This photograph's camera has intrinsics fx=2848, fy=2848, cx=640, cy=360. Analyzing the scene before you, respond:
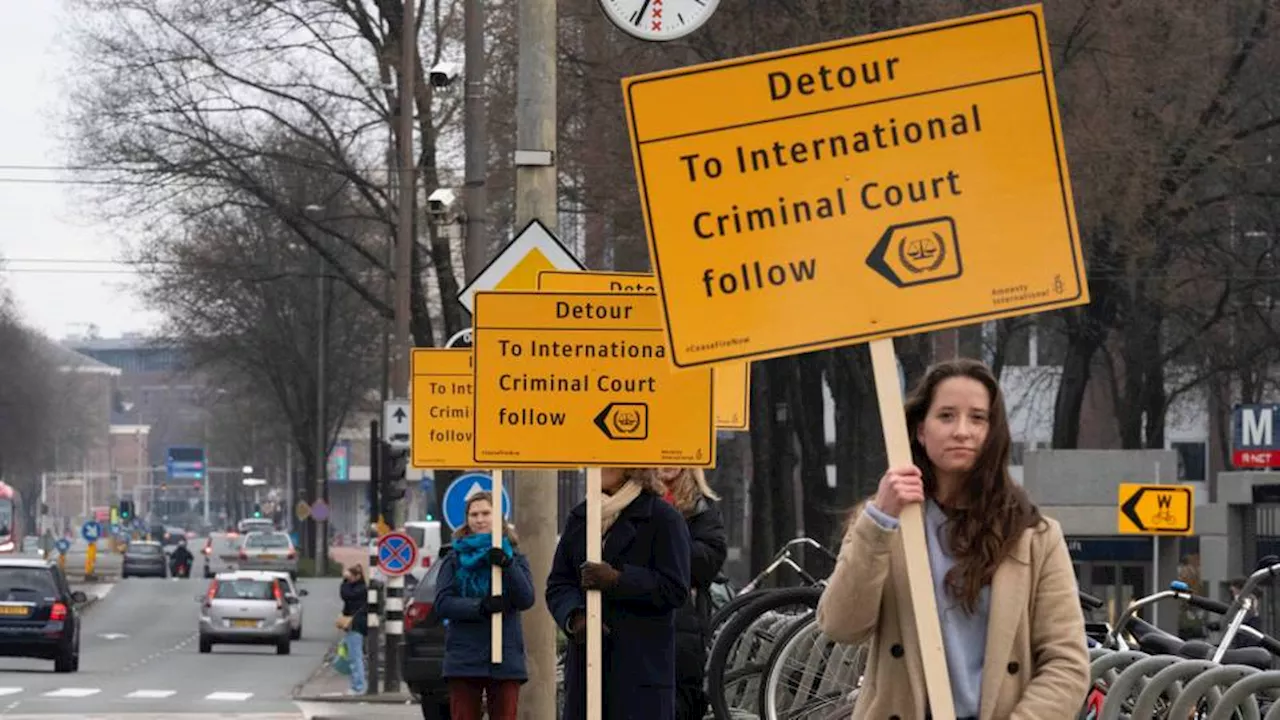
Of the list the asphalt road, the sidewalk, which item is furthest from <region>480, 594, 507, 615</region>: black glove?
the sidewalk

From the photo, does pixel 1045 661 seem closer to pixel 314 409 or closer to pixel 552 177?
pixel 552 177

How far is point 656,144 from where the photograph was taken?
6336 millimetres

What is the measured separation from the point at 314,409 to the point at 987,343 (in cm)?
3299

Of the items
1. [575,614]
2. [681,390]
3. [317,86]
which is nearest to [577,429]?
[681,390]

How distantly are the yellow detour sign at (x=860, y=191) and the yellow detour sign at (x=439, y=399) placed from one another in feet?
43.1

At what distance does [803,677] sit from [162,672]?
90.4ft

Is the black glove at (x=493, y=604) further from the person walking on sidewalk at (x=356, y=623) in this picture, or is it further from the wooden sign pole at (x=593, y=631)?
the person walking on sidewalk at (x=356, y=623)

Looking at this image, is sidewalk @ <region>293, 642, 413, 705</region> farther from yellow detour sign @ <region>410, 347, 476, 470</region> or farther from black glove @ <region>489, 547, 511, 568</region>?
black glove @ <region>489, 547, 511, 568</region>

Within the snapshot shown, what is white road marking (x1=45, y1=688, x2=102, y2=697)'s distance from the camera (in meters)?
29.7

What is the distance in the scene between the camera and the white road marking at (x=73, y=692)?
2974cm

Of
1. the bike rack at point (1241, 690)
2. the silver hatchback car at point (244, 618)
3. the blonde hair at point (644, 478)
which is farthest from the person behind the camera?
the silver hatchback car at point (244, 618)

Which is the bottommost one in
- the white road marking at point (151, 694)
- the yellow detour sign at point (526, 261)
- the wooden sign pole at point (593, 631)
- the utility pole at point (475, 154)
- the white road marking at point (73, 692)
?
the white road marking at point (151, 694)

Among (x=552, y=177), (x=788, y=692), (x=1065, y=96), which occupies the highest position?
(x=1065, y=96)

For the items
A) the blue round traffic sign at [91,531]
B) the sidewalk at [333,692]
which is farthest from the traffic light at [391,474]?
the blue round traffic sign at [91,531]
